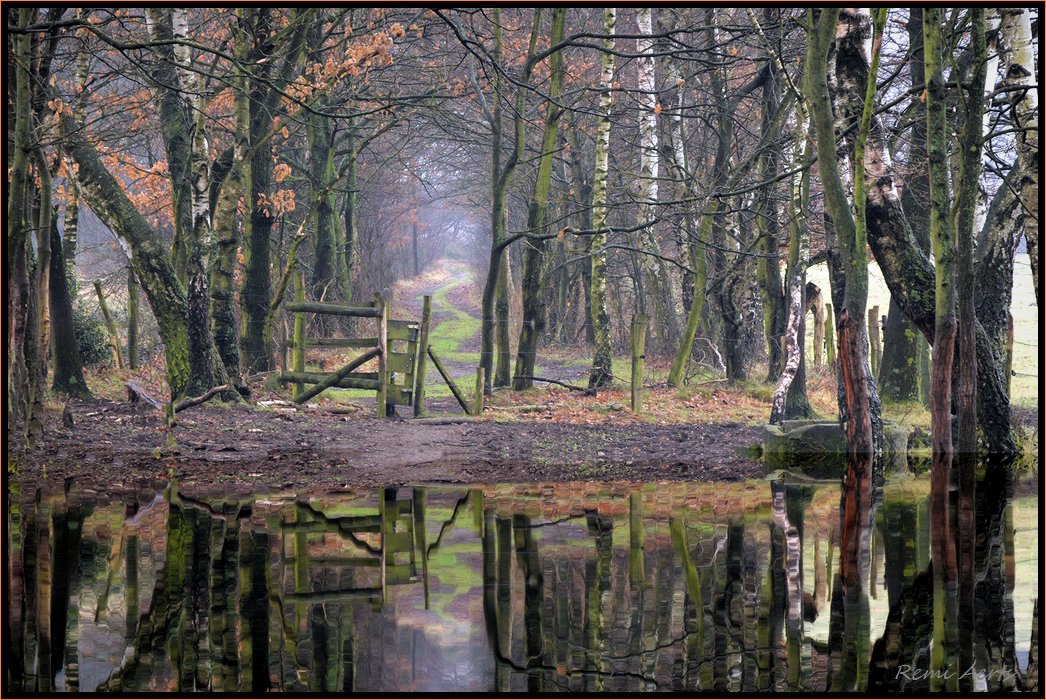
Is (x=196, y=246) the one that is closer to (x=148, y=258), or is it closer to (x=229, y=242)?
(x=148, y=258)

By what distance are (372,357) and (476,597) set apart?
1063cm

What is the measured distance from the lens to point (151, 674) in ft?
12.3

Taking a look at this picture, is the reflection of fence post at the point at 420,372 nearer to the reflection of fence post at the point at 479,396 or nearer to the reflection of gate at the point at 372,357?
the reflection of gate at the point at 372,357

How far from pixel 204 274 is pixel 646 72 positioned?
9.59 metres

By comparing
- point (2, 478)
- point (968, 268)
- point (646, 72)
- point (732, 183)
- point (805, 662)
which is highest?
point (646, 72)

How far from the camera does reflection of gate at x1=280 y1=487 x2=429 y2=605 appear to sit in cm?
485

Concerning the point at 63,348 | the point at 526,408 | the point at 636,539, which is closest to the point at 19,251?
the point at 63,348

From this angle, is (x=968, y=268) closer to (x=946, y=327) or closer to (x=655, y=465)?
(x=946, y=327)

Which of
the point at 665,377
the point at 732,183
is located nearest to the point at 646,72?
the point at 732,183

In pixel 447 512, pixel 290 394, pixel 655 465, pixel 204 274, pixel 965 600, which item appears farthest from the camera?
pixel 290 394

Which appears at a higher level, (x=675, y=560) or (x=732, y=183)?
(x=732, y=183)

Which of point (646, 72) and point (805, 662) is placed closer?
point (805, 662)

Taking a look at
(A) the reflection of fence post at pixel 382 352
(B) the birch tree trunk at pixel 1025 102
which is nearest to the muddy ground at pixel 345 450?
(A) the reflection of fence post at pixel 382 352

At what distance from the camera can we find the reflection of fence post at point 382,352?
14.9 m
